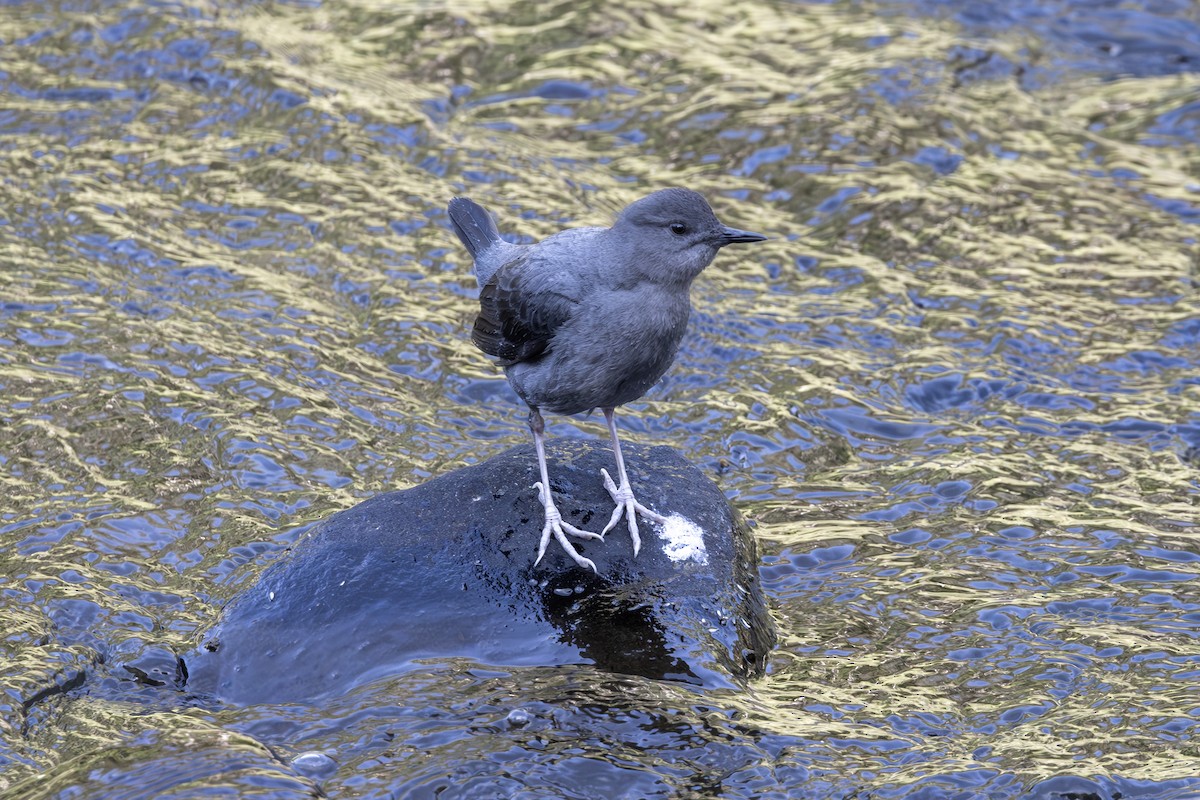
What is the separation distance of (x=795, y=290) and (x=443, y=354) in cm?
214

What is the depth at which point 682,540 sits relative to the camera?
5219 millimetres

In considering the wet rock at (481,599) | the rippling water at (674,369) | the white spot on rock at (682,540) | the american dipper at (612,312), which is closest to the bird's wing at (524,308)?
the american dipper at (612,312)

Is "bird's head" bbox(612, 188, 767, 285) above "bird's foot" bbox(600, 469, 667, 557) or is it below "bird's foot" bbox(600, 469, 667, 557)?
above

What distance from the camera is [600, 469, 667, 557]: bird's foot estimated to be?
16.9 ft

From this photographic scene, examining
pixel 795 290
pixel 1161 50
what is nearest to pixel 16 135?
pixel 795 290

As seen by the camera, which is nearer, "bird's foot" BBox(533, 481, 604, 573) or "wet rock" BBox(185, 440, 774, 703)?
"wet rock" BBox(185, 440, 774, 703)

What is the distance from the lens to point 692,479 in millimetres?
5578

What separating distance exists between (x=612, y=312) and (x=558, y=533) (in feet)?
2.75

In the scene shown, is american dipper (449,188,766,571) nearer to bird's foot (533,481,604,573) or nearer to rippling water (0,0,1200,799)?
bird's foot (533,481,604,573)

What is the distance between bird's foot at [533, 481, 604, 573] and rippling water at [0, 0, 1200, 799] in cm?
50

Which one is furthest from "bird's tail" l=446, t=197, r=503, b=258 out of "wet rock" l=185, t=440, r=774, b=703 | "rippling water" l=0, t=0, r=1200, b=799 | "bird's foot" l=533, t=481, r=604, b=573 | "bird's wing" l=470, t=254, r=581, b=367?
"bird's foot" l=533, t=481, r=604, b=573

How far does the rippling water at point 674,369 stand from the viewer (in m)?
4.51

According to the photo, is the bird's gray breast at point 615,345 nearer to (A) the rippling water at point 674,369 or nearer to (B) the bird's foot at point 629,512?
(B) the bird's foot at point 629,512

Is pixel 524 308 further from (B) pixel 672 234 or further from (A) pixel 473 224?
(A) pixel 473 224
